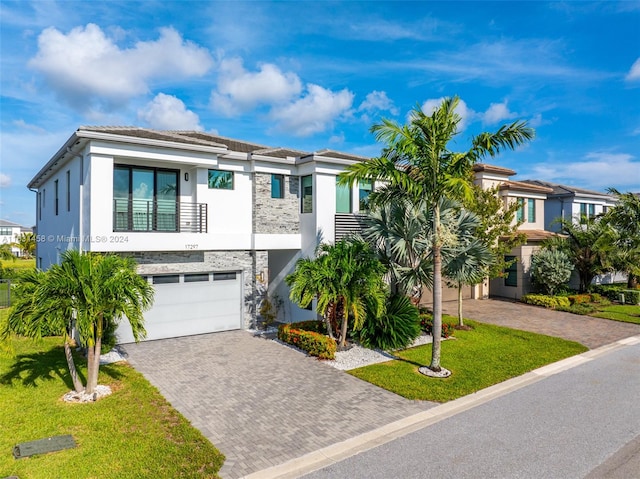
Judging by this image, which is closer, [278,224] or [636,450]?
[636,450]

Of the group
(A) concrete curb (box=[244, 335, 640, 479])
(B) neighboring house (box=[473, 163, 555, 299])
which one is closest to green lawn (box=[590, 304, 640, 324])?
(B) neighboring house (box=[473, 163, 555, 299])

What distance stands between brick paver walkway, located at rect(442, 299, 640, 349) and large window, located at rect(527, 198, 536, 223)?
716 centimetres

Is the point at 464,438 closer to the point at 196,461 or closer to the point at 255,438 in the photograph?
the point at 255,438

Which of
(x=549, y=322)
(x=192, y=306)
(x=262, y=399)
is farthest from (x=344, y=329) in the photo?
(x=549, y=322)

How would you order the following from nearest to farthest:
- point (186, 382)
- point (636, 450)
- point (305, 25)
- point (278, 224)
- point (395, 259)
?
point (636, 450), point (186, 382), point (395, 259), point (305, 25), point (278, 224)

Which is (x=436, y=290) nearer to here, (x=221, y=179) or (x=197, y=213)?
(x=197, y=213)

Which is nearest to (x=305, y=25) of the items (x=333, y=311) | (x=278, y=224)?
(x=278, y=224)

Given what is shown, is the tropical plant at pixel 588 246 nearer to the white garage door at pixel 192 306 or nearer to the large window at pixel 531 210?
the large window at pixel 531 210

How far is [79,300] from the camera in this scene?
8.73 meters

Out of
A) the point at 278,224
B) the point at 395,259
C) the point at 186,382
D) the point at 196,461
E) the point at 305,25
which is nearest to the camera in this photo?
the point at 196,461

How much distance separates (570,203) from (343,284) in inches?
976

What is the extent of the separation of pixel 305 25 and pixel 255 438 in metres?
14.0

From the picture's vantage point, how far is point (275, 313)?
1753 cm

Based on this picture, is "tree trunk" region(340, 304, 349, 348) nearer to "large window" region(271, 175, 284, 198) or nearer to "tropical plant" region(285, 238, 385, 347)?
"tropical plant" region(285, 238, 385, 347)
